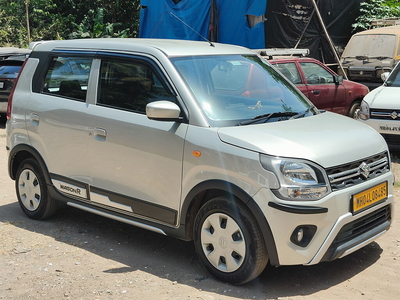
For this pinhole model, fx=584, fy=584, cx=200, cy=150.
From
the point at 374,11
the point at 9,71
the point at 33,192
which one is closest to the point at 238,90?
the point at 33,192

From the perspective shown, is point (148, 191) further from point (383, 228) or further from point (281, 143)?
point (383, 228)

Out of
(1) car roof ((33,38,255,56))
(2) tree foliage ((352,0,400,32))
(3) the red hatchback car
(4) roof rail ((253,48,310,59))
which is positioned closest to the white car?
(3) the red hatchback car

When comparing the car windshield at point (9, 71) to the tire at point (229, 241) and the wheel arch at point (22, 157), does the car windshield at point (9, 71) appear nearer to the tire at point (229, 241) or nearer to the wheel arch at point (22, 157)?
the wheel arch at point (22, 157)

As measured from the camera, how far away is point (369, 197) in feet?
14.6

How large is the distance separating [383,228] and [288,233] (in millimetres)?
1048

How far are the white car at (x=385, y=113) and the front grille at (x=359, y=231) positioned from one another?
4399 mm

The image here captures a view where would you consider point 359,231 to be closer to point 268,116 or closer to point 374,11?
point 268,116

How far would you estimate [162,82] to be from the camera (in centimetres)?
488

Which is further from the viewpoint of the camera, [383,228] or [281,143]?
[383,228]

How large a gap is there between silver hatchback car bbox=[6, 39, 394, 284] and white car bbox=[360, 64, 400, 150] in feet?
13.0

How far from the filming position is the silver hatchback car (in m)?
4.15

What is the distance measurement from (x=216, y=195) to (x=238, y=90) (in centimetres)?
105

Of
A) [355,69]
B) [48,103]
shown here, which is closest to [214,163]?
[48,103]

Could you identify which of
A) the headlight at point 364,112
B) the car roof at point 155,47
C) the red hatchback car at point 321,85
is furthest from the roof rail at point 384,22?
the car roof at point 155,47
